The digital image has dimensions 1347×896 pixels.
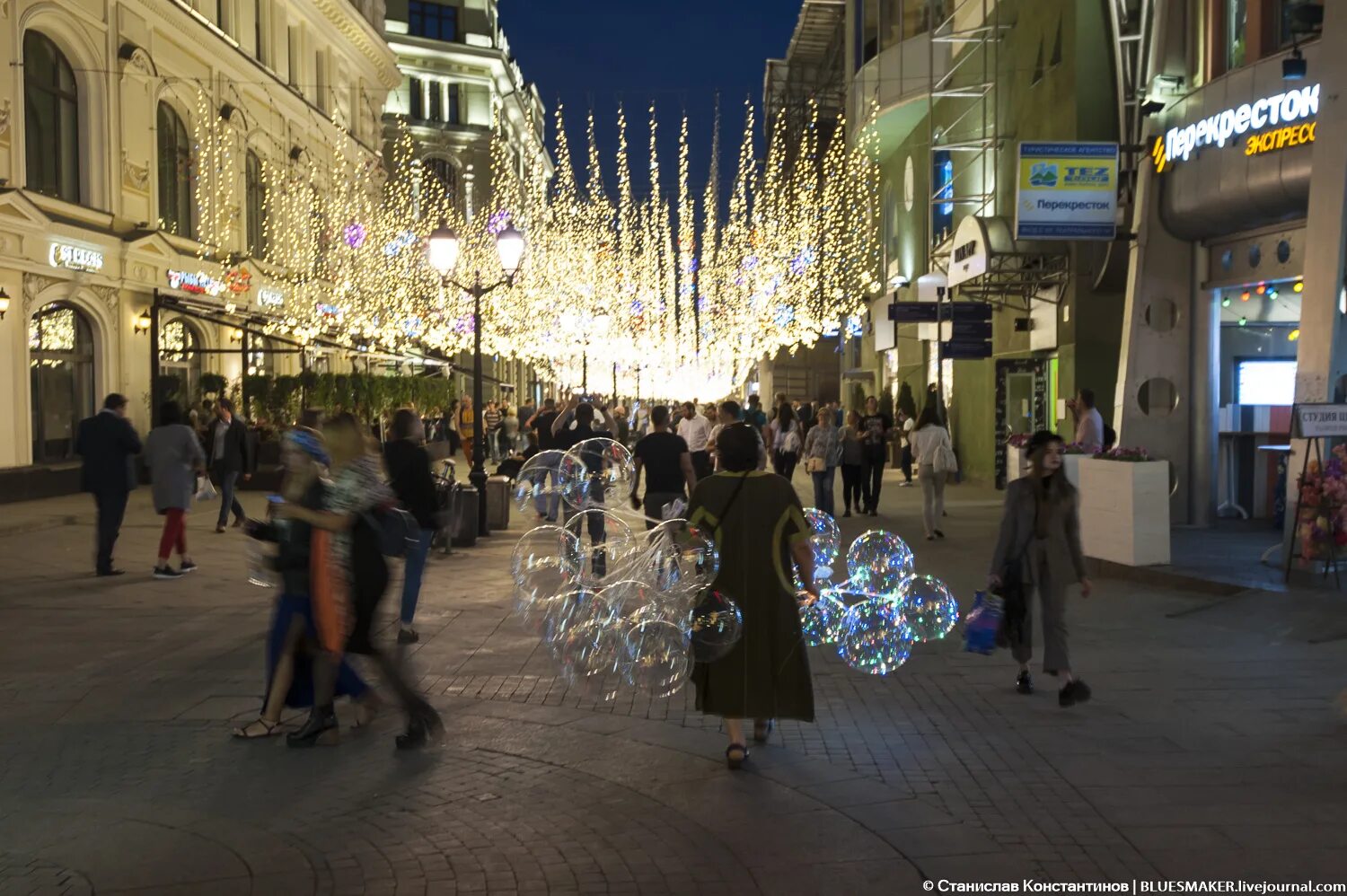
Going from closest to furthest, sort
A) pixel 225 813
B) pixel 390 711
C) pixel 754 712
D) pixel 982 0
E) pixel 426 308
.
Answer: pixel 225 813, pixel 754 712, pixel 390 711, pixel 982 0, pixel 426 308

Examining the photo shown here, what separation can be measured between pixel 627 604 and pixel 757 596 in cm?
88

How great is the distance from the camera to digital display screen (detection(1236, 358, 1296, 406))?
1683 centimetres

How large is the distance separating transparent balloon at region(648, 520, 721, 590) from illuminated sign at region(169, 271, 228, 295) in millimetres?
24999

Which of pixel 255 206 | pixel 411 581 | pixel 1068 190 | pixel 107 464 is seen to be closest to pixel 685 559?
pixel 411 581

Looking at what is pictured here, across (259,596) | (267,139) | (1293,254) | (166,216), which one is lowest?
(259,596)

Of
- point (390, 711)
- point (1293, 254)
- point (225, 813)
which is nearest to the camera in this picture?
point (225, 813)

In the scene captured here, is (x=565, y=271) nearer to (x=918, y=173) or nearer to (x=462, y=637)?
(x=918, y=173)

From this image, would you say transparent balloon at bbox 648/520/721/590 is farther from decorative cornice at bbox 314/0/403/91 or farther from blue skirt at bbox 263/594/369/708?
decorative cornice at bbox 314/0/403/91

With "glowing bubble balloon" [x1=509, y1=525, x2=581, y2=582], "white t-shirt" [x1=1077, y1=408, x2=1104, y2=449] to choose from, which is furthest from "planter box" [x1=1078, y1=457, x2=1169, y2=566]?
"glowing bubble balloon" [x1=509, y1=525, x2=581, y2=582]

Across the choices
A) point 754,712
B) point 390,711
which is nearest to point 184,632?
point 390,711

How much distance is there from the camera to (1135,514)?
12969 mm

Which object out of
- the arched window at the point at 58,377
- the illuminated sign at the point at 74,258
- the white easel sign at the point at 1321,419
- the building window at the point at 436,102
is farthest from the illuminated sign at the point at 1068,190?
the building window at the point at 436,102

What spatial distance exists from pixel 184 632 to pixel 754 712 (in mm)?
A: 5855

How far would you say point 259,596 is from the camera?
499 inches
